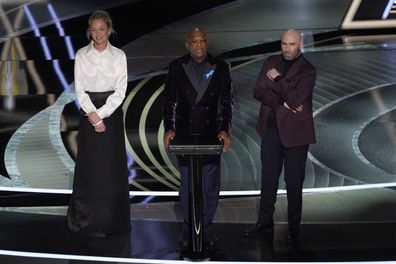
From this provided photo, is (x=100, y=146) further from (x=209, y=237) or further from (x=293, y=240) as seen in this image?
(x=293, y=240)

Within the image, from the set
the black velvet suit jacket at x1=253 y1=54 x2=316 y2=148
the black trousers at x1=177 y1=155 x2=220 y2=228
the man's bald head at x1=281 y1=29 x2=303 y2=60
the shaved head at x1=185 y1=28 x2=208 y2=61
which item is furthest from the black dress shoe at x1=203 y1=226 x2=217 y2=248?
the man's bald head at x1=281 y1=29 x2=303 y2=60

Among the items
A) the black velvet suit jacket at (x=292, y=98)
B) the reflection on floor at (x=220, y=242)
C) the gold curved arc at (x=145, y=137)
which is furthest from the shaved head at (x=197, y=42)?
the gold curved arc at (x=145, y=137)

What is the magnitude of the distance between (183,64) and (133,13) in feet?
21.7

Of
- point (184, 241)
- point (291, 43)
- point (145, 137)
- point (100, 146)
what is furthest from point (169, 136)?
point (145, 137)

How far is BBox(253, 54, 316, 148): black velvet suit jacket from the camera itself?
4953 millimetres

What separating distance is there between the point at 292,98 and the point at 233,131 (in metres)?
2.53

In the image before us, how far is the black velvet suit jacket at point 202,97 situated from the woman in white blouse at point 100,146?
0.35 m

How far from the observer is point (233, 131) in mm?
7457

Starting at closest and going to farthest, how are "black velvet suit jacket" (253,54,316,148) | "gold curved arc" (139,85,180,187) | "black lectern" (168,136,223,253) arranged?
1. "black lectern" (168,136,223,253)
2. "black velvet suit jacket" (253,54,316,148)
3. "gold curved arc" (139,85,180,187)

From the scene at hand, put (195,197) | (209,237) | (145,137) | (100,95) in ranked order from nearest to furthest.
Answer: (195,197), (209,237), (100,95), (145,137)

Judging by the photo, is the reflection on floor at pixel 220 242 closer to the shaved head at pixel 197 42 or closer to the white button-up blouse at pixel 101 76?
the white button-up blouse at pixel 101 76

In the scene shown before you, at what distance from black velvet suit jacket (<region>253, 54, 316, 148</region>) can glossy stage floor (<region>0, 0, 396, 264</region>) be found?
0.67 m

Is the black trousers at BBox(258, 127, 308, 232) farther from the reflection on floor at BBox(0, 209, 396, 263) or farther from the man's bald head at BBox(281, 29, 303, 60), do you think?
the man's bald head at BBox(281, 29, 303, 60)

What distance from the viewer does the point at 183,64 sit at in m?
4.98
